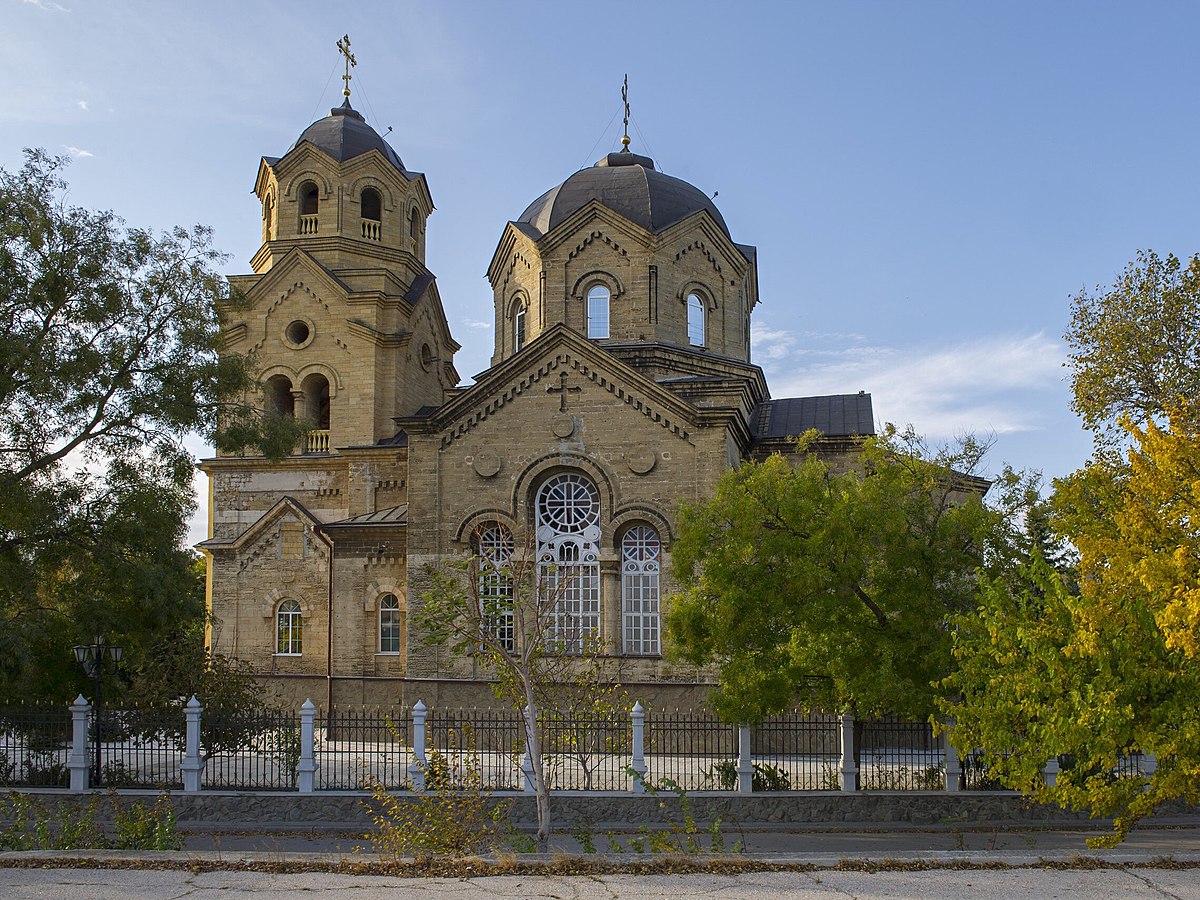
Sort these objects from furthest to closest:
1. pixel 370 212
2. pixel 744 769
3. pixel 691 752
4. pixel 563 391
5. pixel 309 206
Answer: pixel 370 212
pixel 309 206
pixel 563 391
pixel 691 752
pixel 744 769

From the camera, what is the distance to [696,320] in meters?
29.4

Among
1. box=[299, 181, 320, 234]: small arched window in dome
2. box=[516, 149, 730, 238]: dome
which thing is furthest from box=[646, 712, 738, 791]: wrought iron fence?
box=[299, 181, 320, 234]: small arched window in dome

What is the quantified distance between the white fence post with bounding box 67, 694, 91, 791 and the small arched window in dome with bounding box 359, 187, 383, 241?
16.2m

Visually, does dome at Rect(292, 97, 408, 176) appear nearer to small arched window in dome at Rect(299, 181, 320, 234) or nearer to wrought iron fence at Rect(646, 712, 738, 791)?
small arched window in dome at Rect(299, 181, 320, 234)

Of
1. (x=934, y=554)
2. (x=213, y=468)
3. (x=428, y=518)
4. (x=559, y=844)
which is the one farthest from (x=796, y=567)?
(x=213, y=468)

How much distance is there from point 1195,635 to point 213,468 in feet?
78.7

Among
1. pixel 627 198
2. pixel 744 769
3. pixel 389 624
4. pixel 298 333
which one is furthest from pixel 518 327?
pixel 744 769

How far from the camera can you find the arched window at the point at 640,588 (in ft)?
77.3

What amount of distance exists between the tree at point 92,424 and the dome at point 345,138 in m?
11.1

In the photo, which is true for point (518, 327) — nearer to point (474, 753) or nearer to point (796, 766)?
point (796, 766)

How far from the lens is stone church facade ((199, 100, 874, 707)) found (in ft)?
78.1

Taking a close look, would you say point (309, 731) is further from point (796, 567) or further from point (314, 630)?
point (314, 630)

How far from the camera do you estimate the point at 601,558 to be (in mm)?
23766

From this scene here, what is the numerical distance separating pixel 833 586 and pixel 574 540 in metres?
8.29
